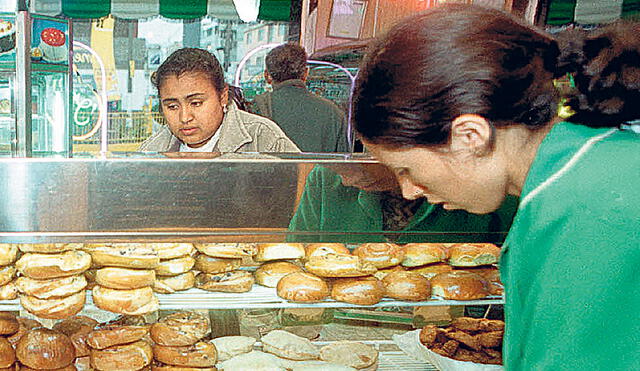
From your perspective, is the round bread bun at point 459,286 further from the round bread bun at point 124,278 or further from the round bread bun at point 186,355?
the round bread bun at point 124,278

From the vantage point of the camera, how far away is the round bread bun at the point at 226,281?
4.87ft

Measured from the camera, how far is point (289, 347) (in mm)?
1713

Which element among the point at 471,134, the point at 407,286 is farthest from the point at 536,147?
the point at 407,286

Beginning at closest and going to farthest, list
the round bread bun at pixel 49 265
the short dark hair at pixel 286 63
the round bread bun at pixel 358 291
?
1. the round bread bun at pixel 49 265
2. the round bread bun at pixel 358 291
3. the short dark hair at pixel 286 63

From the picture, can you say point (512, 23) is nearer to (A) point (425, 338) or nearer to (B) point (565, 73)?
(B) point (565, 73)

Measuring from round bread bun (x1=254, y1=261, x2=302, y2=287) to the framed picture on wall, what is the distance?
4.22 meters

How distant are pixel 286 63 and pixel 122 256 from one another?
8.64 feet

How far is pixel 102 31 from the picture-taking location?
8.48 metres

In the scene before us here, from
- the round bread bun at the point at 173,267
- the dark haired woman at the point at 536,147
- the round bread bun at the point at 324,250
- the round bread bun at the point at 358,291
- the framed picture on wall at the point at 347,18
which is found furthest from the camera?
the framed picture on wall at the point at 347,18

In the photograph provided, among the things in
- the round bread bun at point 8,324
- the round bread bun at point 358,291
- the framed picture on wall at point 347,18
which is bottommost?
the round bread bun at point 8,324

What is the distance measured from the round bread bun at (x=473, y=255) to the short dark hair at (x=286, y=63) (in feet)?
7.70

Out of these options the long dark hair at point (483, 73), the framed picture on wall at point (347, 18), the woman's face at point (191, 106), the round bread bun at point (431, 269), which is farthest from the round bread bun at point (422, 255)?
the framed picture on wall at point (347, 18)

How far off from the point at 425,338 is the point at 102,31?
809 cm

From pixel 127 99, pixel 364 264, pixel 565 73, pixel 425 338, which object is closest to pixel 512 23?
pixel 565 73
